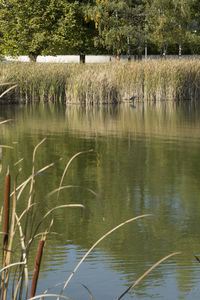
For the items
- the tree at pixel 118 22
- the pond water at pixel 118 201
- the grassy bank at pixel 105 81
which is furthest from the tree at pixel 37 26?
the pond water at pixel 118 201

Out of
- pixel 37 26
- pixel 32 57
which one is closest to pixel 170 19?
pixel 37 26

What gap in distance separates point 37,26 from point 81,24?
377 cm

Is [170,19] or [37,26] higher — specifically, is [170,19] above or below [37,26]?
above

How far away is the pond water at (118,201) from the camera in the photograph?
3.51 meters

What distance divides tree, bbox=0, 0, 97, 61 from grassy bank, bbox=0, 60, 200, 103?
43.7 feet

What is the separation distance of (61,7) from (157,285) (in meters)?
33.6

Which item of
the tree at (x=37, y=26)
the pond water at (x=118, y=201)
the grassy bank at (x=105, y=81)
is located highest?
the tree at (x=37, y=26)

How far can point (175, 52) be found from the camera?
47750 mm

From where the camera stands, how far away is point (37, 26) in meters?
34.1

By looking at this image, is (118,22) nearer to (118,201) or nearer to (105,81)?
(105,81)

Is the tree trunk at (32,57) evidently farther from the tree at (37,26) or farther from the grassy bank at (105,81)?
the grassy bank at (105,81)

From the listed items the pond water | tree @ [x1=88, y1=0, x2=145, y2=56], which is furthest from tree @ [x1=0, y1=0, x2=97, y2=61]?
the pond water

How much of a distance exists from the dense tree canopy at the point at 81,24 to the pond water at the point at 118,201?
72.4 ft

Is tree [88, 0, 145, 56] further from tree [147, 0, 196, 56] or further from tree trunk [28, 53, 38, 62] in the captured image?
tree trunk [28, 53, 38, 62]
